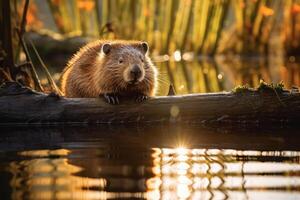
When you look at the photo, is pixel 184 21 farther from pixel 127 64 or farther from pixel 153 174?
pixel 153 174

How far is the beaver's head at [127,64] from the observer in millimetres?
7660

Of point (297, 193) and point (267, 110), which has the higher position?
point (267, 110)

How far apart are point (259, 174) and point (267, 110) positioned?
2.43m

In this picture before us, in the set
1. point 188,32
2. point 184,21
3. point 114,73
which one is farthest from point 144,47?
point 188,32

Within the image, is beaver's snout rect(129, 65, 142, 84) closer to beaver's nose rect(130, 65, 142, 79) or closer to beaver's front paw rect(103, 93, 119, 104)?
beaver's nose rect(130, 65, 142, 79)

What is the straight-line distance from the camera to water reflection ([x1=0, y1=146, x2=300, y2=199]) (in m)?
4.55

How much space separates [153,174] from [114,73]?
9.62ft

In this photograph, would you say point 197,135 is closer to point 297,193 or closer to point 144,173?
point 144,173

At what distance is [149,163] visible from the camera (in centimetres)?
556

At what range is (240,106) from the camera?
7527 mm

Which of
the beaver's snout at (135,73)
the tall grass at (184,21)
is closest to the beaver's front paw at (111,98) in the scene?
the beaver's snout at (135,73)

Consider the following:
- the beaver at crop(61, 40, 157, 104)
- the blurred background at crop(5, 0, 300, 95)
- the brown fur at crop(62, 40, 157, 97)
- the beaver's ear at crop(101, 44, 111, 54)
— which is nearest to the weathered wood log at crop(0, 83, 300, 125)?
the beaver at crop(61, 40, 157, 104)

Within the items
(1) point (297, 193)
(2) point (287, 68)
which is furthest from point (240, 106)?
(2) point (287, 68)

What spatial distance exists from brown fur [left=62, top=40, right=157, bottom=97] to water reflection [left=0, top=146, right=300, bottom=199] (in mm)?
1617
